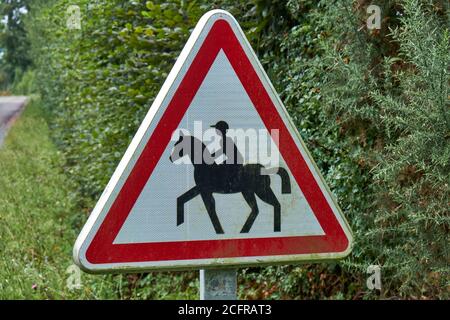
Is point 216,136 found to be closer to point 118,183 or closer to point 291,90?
point 118,183

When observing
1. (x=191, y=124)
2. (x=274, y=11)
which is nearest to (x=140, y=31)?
(x=274, y=11)

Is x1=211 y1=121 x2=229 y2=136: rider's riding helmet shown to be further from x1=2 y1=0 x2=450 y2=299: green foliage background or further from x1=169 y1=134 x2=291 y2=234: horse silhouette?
x1=2 y1=0 x2=450 y2=299: green foliage background

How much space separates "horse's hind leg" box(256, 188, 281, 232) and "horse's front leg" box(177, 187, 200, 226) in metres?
0.19

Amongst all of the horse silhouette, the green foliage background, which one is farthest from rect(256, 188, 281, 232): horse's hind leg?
the green foliage background

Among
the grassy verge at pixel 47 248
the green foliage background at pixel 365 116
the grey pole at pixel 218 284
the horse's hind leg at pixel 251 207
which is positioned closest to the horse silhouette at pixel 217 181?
the horse's hind leg at pixel 251 207

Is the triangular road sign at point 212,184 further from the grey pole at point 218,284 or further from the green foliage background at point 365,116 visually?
the green foliage background at point 365,116

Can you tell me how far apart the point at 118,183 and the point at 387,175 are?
1.44 meters

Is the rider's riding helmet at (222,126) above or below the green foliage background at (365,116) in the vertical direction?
above

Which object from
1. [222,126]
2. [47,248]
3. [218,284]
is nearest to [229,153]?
[222,126]

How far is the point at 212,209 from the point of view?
2.18 m

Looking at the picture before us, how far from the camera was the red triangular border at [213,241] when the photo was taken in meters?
2.16

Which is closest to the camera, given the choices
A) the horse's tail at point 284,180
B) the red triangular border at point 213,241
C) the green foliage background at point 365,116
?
the red triangular border at point 213,241
